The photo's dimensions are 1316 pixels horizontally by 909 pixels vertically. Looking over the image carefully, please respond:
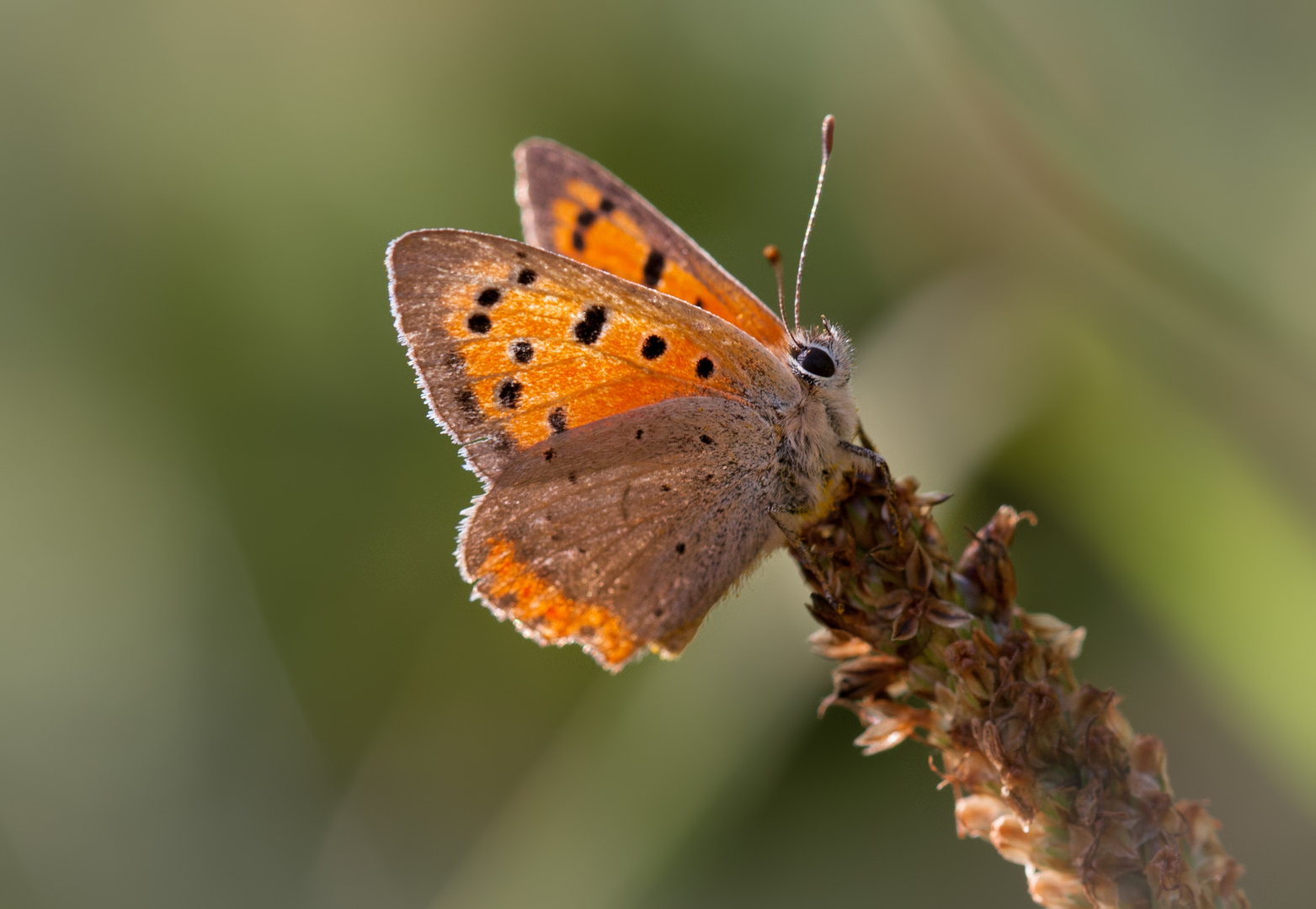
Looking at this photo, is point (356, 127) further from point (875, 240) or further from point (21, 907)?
point (21, 907)

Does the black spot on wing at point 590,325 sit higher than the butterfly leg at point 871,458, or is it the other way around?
the butterfly leg at point 871,458

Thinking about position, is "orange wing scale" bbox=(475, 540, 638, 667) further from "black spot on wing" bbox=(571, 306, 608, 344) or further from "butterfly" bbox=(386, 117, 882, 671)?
A: "black spot on wing" bbox=(571, 306, 608, 344)


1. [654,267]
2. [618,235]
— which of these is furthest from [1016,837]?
[618,235]

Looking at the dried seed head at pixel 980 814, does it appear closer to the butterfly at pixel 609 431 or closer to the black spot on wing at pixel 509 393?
the butterfly at pixel 609 431

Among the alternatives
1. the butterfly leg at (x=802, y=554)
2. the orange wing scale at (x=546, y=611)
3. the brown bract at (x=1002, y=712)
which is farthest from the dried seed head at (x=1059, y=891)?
the orange wing scale at (x=546, y=611)

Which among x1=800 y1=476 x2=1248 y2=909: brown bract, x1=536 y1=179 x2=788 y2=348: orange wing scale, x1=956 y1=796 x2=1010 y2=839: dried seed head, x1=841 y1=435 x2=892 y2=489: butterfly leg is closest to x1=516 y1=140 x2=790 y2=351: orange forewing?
x1=536 y1=179 x2=788 y2=348: orange wing scale

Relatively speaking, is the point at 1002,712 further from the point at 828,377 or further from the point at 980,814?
the point at 828,377
